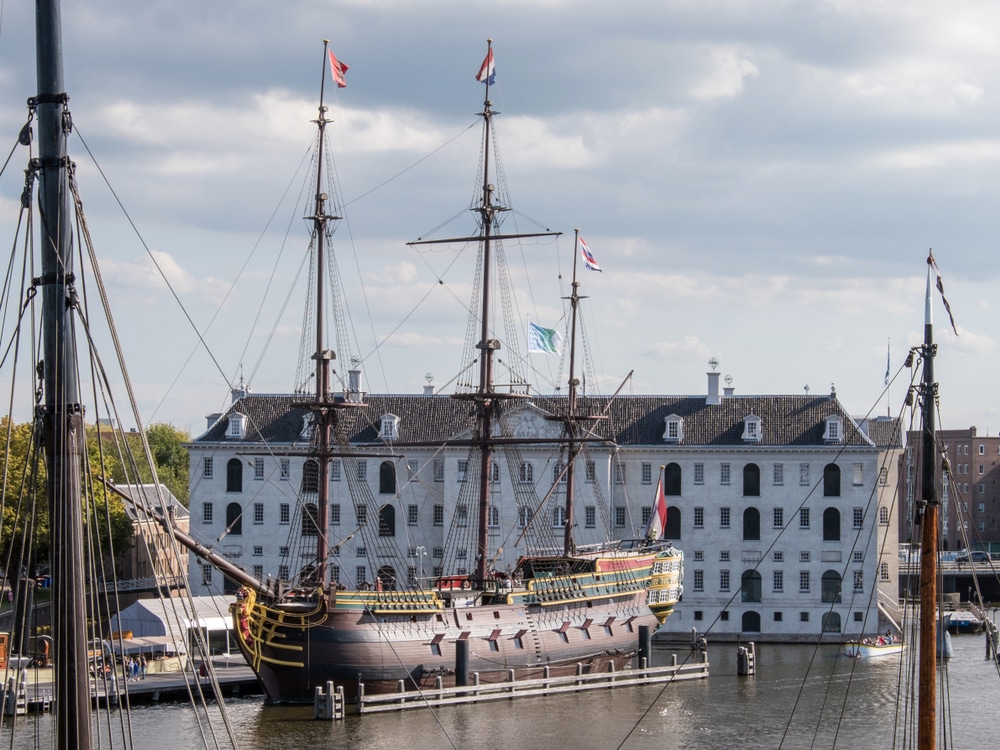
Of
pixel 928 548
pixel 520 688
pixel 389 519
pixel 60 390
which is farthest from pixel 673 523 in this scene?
pixel 60 390

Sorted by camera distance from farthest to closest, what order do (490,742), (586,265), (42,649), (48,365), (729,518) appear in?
(729,518)
(586,265)
(42,649)
(490,742)
(48,365)

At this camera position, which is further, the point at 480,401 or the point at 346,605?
the point at 480,401

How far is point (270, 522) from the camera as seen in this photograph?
87.6 meters

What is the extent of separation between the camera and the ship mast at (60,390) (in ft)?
64.8

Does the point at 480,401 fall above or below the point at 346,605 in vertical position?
above

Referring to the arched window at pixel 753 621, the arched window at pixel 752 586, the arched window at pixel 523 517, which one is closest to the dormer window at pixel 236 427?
the arched window at pixel 523 517

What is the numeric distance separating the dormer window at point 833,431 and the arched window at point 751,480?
452cm

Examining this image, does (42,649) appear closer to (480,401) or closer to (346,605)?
(346,605)

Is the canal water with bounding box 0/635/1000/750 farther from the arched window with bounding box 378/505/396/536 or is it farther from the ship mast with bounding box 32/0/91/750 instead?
the arched window with bounding box 378/505/396/536

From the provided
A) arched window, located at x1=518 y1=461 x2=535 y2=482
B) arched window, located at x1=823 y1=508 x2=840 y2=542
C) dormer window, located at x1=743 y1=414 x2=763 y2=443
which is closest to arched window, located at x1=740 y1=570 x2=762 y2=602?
arched window, located at x1=823 y1=508 x2=840 y2=542

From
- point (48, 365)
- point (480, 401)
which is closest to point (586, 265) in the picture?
point (480, 401)

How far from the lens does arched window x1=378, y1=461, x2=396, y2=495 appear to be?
87875mm

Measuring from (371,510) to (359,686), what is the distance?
30374 mm

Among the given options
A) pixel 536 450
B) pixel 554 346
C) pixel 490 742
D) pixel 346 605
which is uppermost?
pixel 554 346
